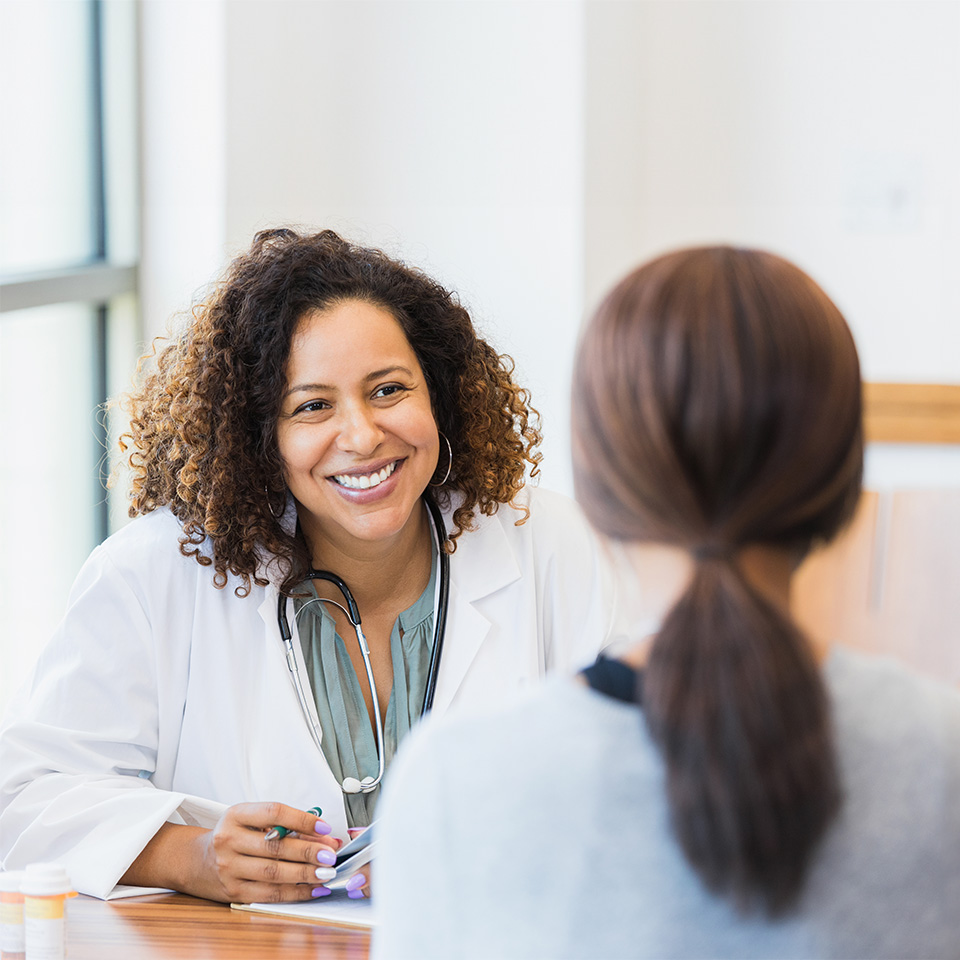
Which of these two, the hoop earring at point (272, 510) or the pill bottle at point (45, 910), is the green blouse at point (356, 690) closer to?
the hoop earring at point (272, 510)

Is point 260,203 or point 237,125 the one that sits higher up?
point 237,125

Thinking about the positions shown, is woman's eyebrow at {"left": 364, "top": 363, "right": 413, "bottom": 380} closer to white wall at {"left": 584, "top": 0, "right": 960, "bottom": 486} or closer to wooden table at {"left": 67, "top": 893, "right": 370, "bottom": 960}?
wooden table at {"left": 67, "top": 893, "right": 370, "bottom": 960}

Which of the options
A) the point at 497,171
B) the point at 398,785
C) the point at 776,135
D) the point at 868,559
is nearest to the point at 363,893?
the point at 398,785

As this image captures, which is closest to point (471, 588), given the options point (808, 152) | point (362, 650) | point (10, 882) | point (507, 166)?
point (362, 650)

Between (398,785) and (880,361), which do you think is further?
(880,361)

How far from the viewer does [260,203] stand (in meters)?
2.47

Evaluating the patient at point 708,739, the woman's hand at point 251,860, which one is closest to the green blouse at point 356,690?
the woman's hand at point 251,860

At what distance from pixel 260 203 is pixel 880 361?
4.90 ft

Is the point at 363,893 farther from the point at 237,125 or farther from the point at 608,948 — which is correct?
the point at 237,125

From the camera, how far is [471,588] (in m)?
1.73

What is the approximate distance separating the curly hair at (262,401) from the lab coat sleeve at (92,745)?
0.48ft

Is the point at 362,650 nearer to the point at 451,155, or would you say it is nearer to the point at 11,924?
the point at 11,924

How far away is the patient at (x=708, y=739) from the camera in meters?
0.70

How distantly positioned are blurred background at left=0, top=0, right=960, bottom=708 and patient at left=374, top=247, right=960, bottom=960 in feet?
5.54
